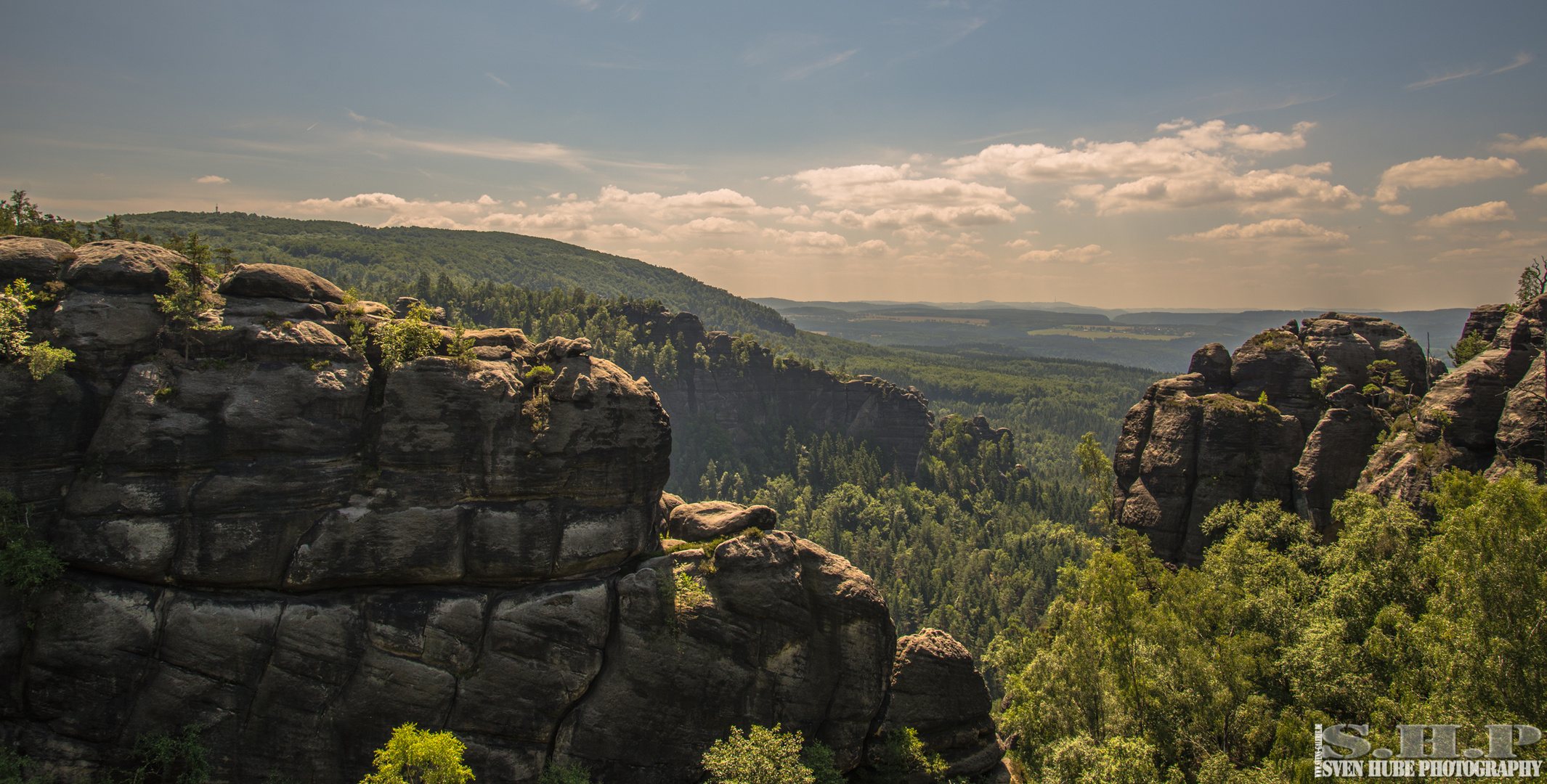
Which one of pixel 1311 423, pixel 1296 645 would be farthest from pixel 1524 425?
pixel 1311 423

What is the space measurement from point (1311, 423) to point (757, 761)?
1652 inches

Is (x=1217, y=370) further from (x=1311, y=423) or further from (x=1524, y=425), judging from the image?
(x=1524, y=425)

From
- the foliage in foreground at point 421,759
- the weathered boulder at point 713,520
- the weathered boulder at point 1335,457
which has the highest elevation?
the weathered boulder at point 1335,457

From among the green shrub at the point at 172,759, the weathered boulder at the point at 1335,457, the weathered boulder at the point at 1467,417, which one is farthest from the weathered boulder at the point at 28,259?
the weathered boulder at the point at 1335,457

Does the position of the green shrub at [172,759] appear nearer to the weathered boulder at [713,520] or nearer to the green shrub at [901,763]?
the weathered boulder at [713,520]

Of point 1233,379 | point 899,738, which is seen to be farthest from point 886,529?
point 899,738

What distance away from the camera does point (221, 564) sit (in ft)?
82.0

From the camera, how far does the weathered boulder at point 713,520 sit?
105 ft

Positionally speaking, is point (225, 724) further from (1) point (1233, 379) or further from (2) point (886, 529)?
(2) point (886, 529)

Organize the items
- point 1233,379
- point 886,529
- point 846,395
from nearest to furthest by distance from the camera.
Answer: point 1233,379 < point 886,529 < point 846,395

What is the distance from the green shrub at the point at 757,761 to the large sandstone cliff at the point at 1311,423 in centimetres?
2950

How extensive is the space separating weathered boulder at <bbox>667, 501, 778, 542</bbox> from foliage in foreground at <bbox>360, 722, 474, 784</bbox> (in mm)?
13075

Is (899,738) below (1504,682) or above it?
below

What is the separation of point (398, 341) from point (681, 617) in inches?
640
